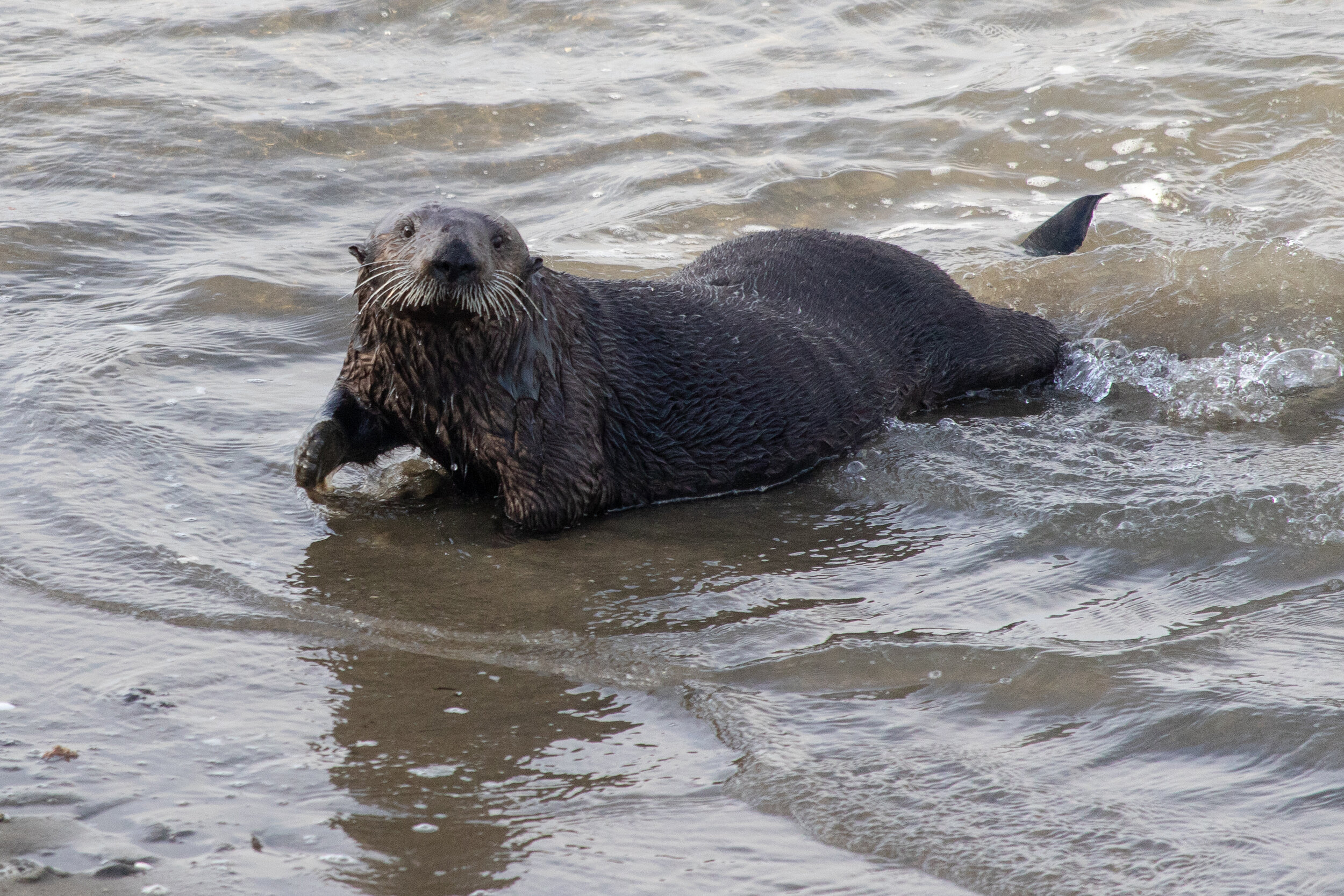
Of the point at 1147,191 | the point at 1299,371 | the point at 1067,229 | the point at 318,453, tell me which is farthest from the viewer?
the point at 1147,191

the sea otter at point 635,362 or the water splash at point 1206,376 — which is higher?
the sea otter at point 635,362

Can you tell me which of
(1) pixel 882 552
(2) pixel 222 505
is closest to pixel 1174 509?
(1) pixel 882 552

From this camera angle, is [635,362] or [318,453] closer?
[318,453]

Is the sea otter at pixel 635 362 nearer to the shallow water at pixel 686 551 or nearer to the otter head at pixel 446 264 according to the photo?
the otter head at pixel 446 264

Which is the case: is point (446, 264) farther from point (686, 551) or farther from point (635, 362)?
point (686, 551)

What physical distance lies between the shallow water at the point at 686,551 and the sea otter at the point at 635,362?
0.62ft

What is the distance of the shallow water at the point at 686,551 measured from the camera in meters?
2.93

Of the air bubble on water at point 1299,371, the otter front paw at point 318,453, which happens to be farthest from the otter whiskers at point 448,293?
the air bubble on water at point 1299,371

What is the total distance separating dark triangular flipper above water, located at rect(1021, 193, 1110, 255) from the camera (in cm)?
664

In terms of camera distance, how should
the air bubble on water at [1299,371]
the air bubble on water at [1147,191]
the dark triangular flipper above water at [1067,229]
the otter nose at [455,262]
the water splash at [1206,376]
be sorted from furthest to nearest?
the air bubble on water at [1147,191] → the dark triangular flipper above water at [1067,229] → the air bubble on water at [1299,371] → the water splash at [1206,376] → the otter nose at [455,262]

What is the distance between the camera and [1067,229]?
6.71m

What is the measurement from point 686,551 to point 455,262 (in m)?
1.27

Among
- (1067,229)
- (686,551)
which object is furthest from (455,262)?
(1067,229)

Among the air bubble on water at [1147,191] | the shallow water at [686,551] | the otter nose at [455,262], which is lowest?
the shallow water at [686,551]
